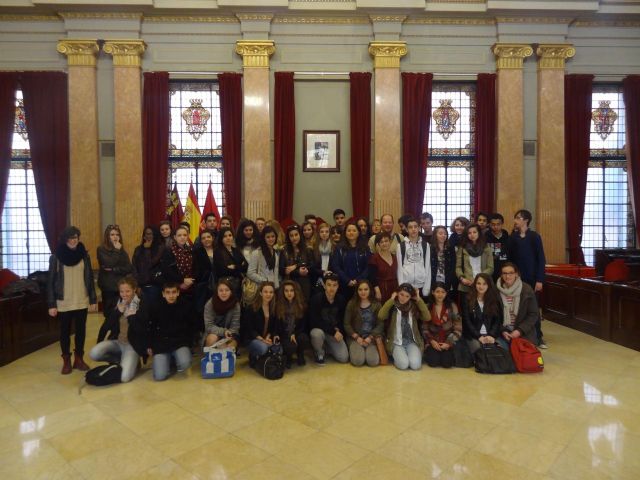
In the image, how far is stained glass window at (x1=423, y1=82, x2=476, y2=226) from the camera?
9.63 metres

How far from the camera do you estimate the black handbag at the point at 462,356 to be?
15.6ft

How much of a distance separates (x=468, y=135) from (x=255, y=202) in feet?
16.7

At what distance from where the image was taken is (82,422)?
349 centimetres

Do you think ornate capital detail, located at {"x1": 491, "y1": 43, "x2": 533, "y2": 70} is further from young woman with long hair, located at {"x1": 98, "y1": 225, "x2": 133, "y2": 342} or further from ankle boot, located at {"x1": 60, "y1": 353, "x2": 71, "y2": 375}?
ankle boot, located at {"x1": 60, "y1": 353, "x2": 71, "y2": 375}

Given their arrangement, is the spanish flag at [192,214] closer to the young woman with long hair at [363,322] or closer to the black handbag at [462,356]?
the young woman with long hair at [363,322]

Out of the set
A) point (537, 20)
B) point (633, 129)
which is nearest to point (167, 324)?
point (537, 20)

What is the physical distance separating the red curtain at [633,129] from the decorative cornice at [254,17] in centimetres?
805

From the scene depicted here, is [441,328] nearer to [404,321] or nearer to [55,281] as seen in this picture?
[404,321]

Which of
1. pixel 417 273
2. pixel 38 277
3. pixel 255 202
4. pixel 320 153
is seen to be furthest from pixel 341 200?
pixel 38 277

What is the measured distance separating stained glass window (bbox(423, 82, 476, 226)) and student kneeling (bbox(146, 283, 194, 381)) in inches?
263

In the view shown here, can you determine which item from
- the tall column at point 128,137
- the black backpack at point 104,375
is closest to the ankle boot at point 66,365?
the black backpack at point 104,375

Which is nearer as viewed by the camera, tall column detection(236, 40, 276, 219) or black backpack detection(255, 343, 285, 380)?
black backpack detection(255, 343, 285, 380)

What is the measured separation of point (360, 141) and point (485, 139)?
278cm

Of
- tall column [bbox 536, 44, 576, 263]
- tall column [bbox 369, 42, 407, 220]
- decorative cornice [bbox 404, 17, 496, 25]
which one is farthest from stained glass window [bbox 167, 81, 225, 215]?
tall column [bbox 536, 44, 576, 263]
